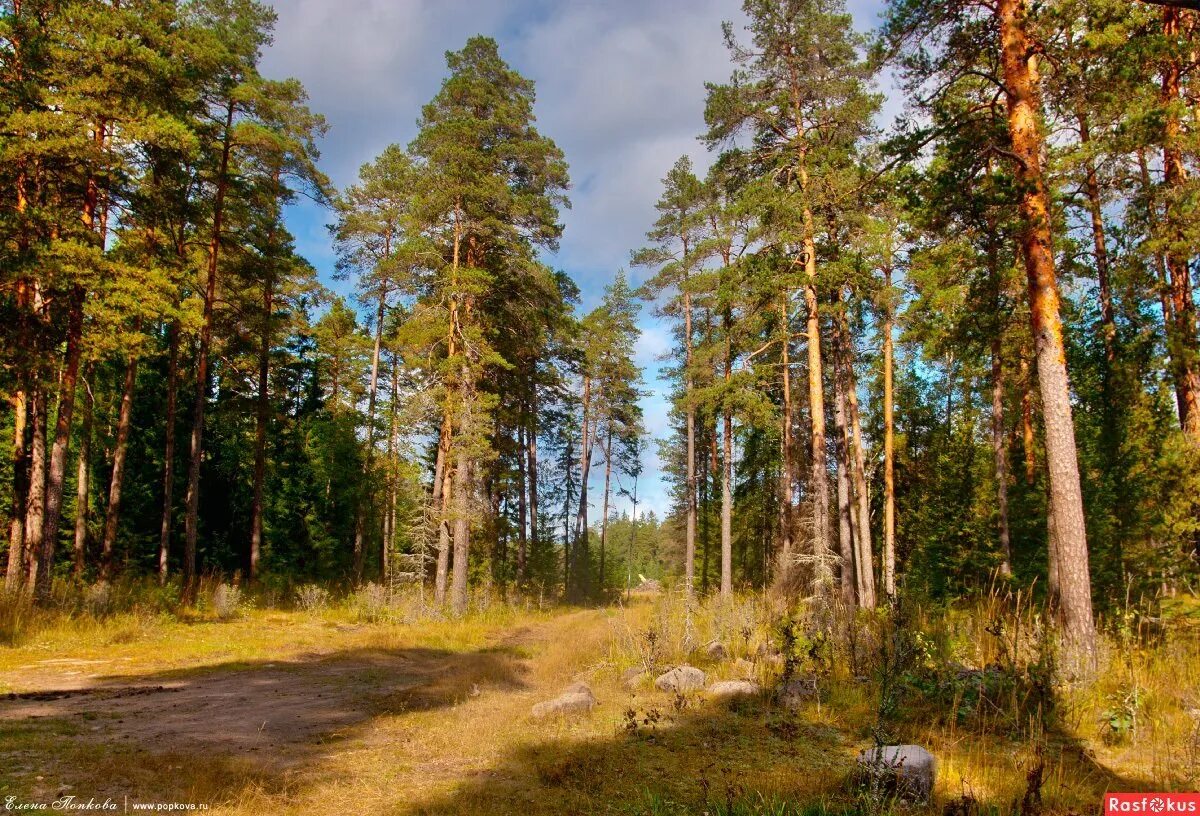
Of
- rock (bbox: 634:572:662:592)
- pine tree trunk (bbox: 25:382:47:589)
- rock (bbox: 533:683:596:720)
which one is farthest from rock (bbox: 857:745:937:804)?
rock (bbox: 634:572:662:592)

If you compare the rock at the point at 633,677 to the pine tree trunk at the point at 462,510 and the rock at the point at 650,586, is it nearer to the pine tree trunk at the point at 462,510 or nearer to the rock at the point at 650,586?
the pine tree trunk at the point at 462,510

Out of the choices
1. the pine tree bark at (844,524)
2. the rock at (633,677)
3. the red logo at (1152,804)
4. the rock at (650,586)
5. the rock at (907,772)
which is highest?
the pine tree bark at (844,524)

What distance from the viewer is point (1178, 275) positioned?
10.4 meters

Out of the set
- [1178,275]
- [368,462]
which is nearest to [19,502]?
[368,462]

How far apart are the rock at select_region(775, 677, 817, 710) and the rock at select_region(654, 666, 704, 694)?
1.22m

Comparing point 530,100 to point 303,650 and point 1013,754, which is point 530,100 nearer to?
point 303,650

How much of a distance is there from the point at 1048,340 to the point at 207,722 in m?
10.7

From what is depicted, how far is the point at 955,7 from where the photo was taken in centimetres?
807

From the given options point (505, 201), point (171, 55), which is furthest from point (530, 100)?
point (171, 55)

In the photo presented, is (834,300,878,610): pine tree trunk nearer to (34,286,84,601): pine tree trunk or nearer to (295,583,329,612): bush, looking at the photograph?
(295,583,329,612): bush

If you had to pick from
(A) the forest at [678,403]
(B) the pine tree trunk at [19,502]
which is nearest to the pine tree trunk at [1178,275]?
(A) the forest at [678,403]

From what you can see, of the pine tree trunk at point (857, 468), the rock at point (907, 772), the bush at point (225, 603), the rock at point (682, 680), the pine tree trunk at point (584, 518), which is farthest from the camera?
the pine tree trunk at point (584, 518)

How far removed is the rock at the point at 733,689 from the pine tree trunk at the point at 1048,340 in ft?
11.4

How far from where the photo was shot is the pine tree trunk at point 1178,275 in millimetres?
9541
